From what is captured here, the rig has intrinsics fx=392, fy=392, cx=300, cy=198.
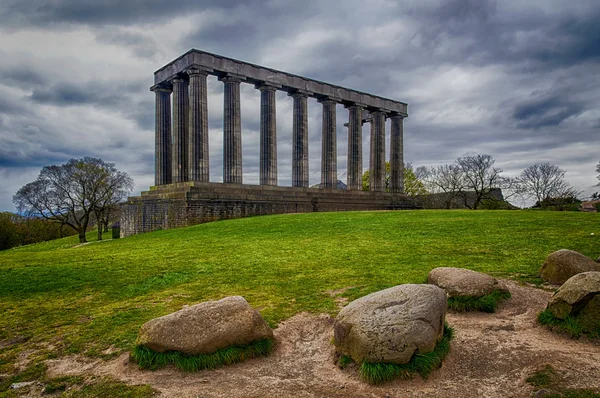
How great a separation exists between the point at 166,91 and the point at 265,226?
2135cm

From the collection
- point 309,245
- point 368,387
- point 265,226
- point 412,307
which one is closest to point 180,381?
point 368,387

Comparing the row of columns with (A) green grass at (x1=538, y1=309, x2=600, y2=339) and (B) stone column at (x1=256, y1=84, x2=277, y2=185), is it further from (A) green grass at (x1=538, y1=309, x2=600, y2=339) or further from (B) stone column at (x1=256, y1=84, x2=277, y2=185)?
(A) green grass at (x1=538, y1=309, x2=600, y2=339)

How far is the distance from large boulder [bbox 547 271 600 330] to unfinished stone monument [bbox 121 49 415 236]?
2517cm

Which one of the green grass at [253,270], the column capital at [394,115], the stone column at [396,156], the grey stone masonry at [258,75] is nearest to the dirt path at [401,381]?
the green grass at [253,270]

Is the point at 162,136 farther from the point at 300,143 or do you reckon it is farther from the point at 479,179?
the point at 479,179

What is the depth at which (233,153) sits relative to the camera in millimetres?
32719

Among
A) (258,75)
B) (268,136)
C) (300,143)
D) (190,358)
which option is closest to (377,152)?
(300,143)

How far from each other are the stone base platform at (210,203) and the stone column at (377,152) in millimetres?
8325

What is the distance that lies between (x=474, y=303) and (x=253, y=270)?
639 centimetres

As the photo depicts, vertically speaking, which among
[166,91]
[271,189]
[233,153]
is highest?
[166,91]

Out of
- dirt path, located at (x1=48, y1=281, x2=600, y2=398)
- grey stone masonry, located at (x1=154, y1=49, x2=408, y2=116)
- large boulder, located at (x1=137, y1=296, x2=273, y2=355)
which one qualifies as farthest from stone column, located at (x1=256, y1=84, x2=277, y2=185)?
large boulder, located at (x1=137, y1=296, x2=273, y2=355)

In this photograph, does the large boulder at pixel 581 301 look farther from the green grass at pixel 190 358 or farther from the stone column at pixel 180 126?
the stone column at pixel 180 126

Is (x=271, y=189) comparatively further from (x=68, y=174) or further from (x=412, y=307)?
(x=412, y=307)

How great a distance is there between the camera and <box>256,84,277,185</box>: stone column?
115 ft
